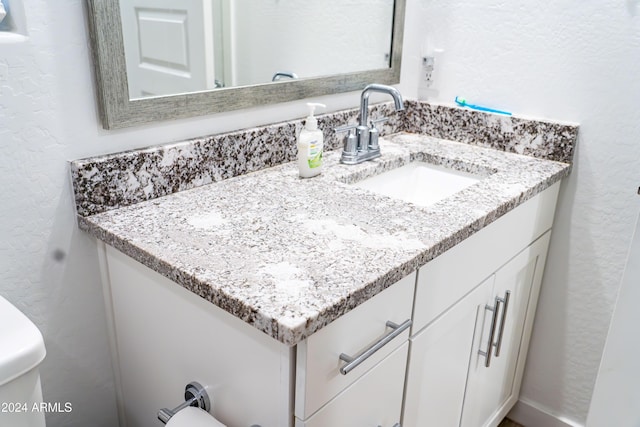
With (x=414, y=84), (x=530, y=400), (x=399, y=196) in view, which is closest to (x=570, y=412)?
(x=530, y=400)

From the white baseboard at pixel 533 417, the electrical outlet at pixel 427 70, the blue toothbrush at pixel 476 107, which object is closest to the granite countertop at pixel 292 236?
the blue toothbrush at pixel 476 107

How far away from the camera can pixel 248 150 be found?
1.17 meters

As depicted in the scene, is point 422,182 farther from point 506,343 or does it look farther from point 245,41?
point 245,41

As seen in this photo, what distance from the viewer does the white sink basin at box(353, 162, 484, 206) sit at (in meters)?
1.37

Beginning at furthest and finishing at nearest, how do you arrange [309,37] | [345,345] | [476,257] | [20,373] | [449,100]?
[449,100]
[309,37]
[476,257]
[345,345]
[20,373]

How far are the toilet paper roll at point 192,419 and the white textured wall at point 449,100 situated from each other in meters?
0.32

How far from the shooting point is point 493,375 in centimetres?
136

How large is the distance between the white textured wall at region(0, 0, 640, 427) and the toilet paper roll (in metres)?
0.32

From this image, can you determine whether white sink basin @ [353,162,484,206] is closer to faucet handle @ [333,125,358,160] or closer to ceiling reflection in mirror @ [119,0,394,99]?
faucet handle @ [333,125,358,160]

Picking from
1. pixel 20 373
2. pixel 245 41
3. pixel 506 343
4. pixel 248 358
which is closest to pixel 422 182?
pixel 506 343

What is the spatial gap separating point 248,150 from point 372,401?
0.59 meters

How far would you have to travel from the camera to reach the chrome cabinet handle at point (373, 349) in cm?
75

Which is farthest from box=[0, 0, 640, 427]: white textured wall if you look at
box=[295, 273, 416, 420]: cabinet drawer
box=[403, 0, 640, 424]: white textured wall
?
box=[295, 273, 416, 420]: cabinet drawer

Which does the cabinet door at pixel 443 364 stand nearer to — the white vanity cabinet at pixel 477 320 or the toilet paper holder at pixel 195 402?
the white vanity cabinet at pixel 477 320
